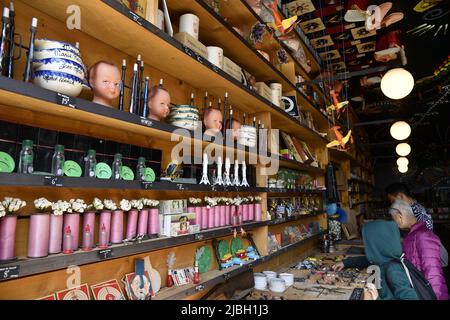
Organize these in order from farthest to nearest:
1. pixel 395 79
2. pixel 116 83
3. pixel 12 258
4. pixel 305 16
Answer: pixel 305 16
pixel 395 79
pixel 116 83
pixel 12 258

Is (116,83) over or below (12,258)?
over

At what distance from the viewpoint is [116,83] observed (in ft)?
4.78

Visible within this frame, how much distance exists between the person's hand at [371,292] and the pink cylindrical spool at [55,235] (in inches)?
88.1

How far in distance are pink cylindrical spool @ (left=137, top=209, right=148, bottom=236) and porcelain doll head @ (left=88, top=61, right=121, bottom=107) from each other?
0.57 metres

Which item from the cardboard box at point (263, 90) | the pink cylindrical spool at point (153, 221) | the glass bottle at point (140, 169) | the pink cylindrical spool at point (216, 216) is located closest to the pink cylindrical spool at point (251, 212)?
the pink cylindrical spool at point (216, 216)

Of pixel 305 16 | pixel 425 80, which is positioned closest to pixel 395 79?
pixel 305 16

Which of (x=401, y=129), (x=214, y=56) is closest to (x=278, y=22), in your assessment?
(x=214, y=56)

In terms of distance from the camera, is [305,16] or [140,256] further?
[305,16]

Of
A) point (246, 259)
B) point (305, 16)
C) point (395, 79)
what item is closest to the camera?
point (246, 259)

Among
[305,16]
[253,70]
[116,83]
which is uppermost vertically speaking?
[305,16]

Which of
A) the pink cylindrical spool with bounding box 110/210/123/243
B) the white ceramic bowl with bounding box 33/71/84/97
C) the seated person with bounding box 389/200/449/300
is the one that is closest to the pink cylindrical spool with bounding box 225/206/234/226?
the pink cylindrical spool with bounding box 110/210/123/243

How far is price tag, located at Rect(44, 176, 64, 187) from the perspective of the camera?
1113 mm
